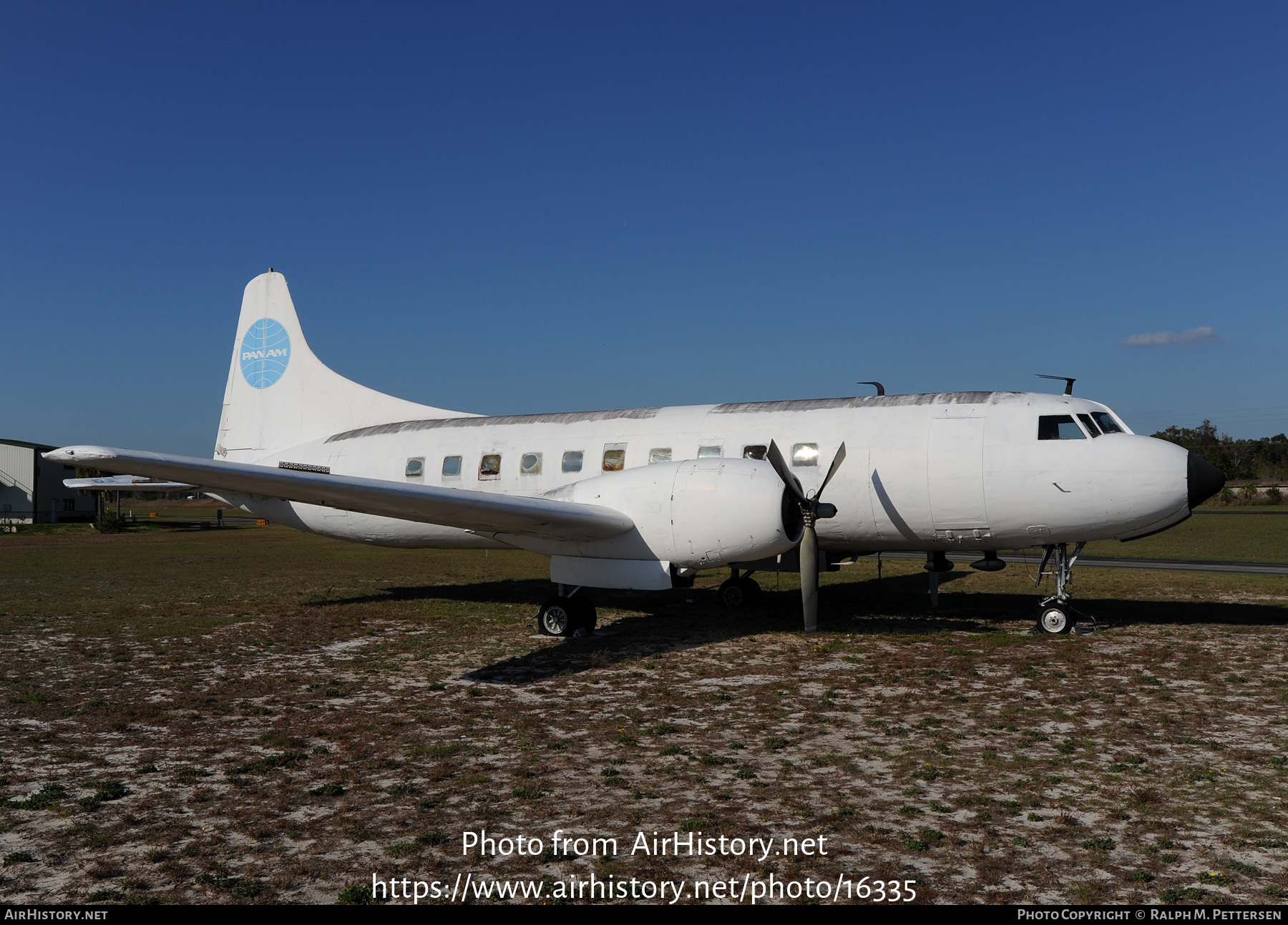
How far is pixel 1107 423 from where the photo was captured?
12.9 m

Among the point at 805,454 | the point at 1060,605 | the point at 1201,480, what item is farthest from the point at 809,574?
the point at 1201,480

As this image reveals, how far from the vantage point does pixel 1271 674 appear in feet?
34.2

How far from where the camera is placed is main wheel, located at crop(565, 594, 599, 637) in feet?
44.3

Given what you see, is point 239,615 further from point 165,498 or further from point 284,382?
point 165,498

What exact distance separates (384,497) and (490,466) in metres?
5.02

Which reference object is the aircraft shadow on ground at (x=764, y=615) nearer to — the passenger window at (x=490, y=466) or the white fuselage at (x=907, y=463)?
the white fuselage at (x=907, y=463)

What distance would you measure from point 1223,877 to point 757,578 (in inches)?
735

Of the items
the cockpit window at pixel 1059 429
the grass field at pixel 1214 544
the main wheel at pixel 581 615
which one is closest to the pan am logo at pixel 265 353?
the main wheel at pixel 581 615

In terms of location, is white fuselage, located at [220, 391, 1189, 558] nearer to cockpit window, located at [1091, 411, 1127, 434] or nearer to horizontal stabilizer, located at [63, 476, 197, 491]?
cockpit window, located at [1091, 411, 1127, 434]

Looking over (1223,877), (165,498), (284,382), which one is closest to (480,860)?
(1223,877)

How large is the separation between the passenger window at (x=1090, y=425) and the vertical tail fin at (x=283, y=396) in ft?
41.8

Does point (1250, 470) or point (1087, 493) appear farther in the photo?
point (1250, 470)

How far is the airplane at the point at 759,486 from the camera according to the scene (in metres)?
11.5

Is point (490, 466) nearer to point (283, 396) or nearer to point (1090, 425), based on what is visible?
point (283, 396)
